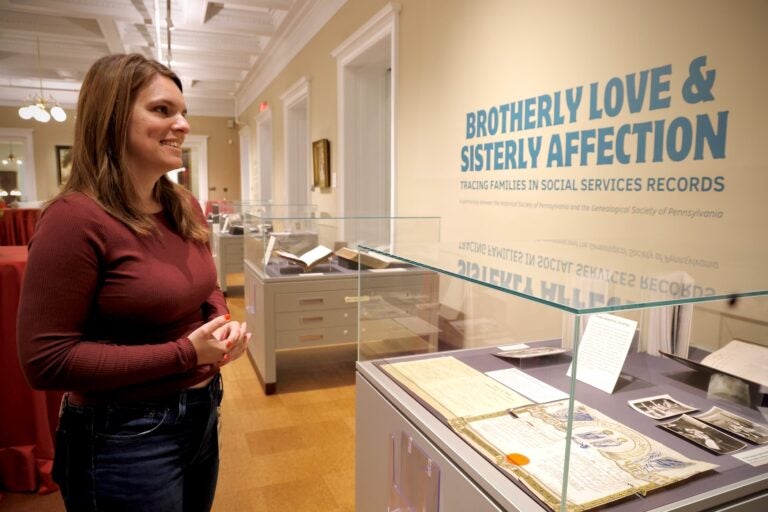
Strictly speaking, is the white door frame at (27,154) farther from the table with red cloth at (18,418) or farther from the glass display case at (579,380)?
the glass display case at (579,380)

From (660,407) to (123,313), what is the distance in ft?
4.09

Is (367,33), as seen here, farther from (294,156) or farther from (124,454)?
(124,454)

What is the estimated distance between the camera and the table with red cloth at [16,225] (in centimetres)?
575

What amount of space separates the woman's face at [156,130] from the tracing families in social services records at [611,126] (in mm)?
1709

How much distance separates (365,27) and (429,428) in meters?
4.37

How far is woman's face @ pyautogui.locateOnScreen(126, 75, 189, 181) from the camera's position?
115cm

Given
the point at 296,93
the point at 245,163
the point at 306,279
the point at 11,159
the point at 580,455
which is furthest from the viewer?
the point at 11,159

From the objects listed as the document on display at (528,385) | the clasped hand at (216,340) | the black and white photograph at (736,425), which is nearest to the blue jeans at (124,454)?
the clasped hand at (216,340)

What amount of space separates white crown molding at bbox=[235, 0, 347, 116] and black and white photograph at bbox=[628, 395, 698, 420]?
5.21 metres

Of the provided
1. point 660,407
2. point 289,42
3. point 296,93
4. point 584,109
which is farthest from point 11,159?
point 660,407

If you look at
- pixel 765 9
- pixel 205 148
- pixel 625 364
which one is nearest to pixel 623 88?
pixel 765 9

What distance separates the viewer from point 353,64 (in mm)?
5453

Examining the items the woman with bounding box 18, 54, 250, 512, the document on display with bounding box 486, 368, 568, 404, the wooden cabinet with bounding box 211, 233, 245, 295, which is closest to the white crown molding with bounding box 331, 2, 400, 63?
the wooden cabinet with bounding box 211, 233, 245, 295

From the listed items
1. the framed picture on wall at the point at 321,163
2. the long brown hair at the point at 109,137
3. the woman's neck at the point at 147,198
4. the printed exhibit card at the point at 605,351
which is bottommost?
the printed exhibit card at the point at 605,351
